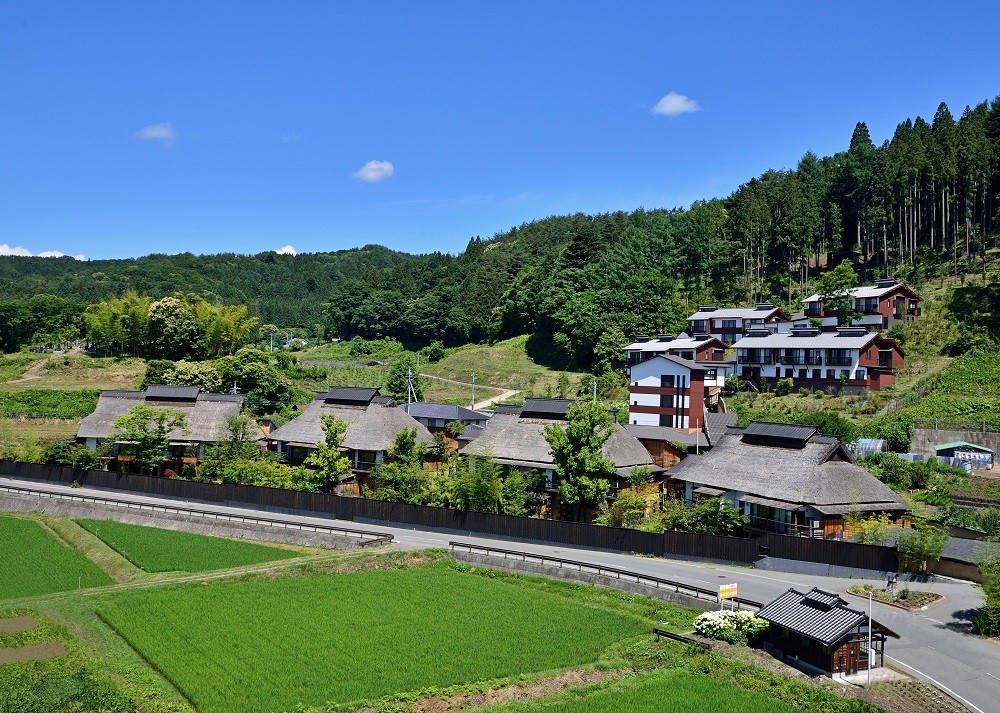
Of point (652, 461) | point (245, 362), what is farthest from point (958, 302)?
point (245, 362)

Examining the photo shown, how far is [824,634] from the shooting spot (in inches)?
910

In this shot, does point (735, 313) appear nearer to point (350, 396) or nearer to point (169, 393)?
point (350, 396)

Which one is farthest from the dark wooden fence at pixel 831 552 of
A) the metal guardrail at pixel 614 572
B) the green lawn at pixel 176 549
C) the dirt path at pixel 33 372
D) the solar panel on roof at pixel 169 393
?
the dirt path at pixel 33 372

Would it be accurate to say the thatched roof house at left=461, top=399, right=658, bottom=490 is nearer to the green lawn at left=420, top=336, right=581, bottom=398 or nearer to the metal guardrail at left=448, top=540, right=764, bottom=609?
the metal guardrail at left=448, top=540, right=764, bottom=609

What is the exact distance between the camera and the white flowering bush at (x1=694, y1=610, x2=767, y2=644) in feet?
84.5

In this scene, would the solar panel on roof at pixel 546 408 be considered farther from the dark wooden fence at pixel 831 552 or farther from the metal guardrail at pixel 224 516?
the dark wooden fence at pixel 831 552

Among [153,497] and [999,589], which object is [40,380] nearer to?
[153,497]

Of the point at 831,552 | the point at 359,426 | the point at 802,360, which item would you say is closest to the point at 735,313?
the point at 802,360

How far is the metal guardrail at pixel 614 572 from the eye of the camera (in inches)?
1156

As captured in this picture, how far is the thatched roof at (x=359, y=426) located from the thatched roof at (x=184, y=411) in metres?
3.87

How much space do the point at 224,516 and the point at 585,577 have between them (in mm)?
20131

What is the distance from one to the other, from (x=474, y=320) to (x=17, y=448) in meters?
63.4

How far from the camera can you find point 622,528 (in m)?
38.1

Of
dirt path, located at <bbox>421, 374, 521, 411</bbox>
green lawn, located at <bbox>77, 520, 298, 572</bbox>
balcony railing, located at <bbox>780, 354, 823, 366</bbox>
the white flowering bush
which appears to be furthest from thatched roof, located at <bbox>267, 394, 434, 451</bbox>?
balcony railing, located at <bbox>780, 354, 823, 366</bbox>
